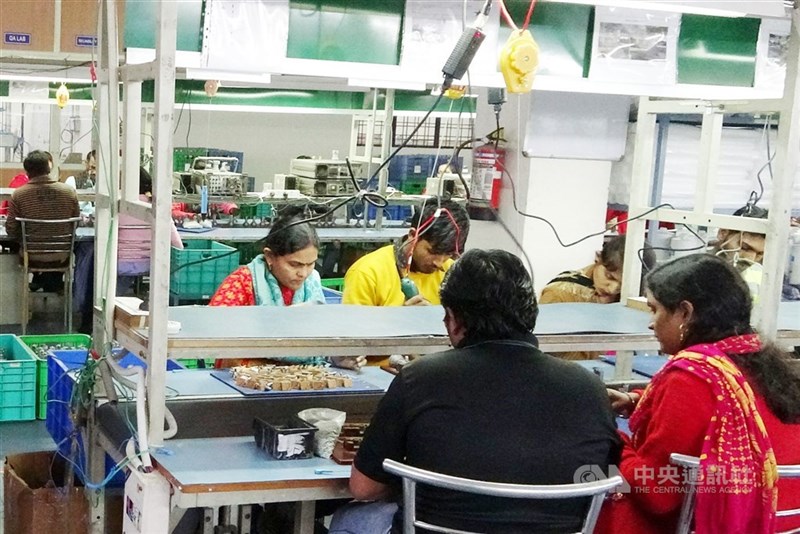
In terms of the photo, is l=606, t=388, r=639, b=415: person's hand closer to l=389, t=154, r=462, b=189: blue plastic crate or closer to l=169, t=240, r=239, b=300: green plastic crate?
l=169, t=240, r=239, b=300: green plastic crate

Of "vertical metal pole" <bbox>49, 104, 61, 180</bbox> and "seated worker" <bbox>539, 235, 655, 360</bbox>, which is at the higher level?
"vertical metal pole" <bbox>49, 104, 61, 180</bbox>

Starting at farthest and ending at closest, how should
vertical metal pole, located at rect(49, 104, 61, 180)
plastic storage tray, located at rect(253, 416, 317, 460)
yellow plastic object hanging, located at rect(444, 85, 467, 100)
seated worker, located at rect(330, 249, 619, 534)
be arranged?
vertical metal pole, located at rect(49, 104, 61, 180) < yellow plastic object hanging, located at rect(444, 85, 467, 100) < plastic storage tray, located at rect(253, 416, 317, 460) < seated worker, located at rect(330, 249, 619, 534)

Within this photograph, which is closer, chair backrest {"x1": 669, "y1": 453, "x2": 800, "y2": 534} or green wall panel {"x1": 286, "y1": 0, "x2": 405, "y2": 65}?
chair backrest {"x1": 669, "y1": 453, "x2": 800, "y2": 534}

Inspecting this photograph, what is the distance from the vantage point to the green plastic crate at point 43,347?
4586 millimetres

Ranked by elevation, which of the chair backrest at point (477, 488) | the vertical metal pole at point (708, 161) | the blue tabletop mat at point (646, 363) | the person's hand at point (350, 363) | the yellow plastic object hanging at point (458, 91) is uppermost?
the yellow plastic object hanging at point (458, 91)

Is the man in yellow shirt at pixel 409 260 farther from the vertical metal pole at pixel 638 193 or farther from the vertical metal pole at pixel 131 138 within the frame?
the vertical metal pole at pixel 131 138

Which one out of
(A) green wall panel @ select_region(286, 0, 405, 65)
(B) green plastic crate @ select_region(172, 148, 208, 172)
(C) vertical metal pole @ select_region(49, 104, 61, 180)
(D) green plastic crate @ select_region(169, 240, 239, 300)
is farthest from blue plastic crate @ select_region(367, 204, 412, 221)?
(A) green wall panel @ select_region(286, 0, 405, 65)

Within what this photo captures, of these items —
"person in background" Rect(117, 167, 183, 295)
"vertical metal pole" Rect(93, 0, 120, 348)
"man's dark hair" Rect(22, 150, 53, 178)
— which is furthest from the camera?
"man's dark hair" Rect(22, 150, 53, 178)

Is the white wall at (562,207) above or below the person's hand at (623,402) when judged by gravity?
above

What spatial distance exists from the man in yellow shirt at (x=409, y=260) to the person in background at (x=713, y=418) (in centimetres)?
120

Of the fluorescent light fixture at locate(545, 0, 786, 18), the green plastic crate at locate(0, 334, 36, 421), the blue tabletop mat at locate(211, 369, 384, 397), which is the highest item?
the fluorescent light fixture at locate(545, 0, 786, 18)

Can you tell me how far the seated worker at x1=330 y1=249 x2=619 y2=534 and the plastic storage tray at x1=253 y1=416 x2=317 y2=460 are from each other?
0.26 metres

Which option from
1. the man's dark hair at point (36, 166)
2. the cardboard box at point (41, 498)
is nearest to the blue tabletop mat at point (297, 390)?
the cardboard box at point (41, 498)

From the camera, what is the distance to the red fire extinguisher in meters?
4.18
